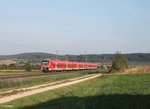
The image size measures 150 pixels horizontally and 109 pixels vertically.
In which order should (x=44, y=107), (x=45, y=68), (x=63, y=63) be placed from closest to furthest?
(x=44, y=107), (x=45, y=68), (x=63, y=63)

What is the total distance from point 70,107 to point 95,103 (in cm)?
156

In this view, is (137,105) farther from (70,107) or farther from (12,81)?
(12,81)

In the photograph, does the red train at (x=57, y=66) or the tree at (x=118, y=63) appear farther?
the tree at (x=118, y=63)

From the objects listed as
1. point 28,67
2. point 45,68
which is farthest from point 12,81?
point 28,67

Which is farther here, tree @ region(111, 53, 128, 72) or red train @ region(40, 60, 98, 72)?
tree @ region(111, 53, 128, 72)

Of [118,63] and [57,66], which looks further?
[118,63]

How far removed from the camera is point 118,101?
69.8ft

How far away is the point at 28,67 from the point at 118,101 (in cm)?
8840

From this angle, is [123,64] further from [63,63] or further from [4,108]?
[4,108]

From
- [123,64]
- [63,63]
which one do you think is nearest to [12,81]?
[63,63]

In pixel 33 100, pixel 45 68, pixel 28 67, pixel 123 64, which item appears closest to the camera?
pixel 33 100

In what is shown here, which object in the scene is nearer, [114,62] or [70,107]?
[70,107]

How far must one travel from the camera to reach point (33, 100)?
2434cm

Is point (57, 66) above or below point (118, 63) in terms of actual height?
below
